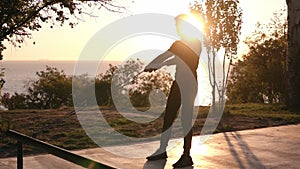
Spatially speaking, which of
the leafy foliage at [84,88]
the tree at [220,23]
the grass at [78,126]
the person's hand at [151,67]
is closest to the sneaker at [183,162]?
the person's hand at [151,67]

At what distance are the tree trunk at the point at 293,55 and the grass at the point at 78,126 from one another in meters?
2.53

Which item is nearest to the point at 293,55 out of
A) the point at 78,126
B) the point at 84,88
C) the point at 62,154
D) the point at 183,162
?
the point at 78,126

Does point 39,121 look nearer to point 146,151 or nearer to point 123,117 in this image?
point 123,117

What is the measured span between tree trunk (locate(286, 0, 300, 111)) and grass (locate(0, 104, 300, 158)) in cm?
253

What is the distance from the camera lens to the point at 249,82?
98.6ft

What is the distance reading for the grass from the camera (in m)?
8.80

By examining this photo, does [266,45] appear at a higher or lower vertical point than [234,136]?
higher

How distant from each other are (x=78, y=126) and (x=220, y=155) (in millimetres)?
4236

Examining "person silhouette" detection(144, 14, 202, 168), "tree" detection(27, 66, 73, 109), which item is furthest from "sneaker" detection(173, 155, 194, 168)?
"tree" detection(27, 66, 73, 109)

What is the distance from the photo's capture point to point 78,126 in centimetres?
1075

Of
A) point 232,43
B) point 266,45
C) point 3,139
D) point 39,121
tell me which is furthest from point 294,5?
point 266,45

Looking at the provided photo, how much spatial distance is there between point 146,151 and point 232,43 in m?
7.97

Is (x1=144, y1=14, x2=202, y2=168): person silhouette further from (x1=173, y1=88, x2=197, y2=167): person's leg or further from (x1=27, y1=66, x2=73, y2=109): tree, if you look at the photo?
(x1=27, y1=66, x2=73, y2=109): tree

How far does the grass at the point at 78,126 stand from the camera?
8797 mm
